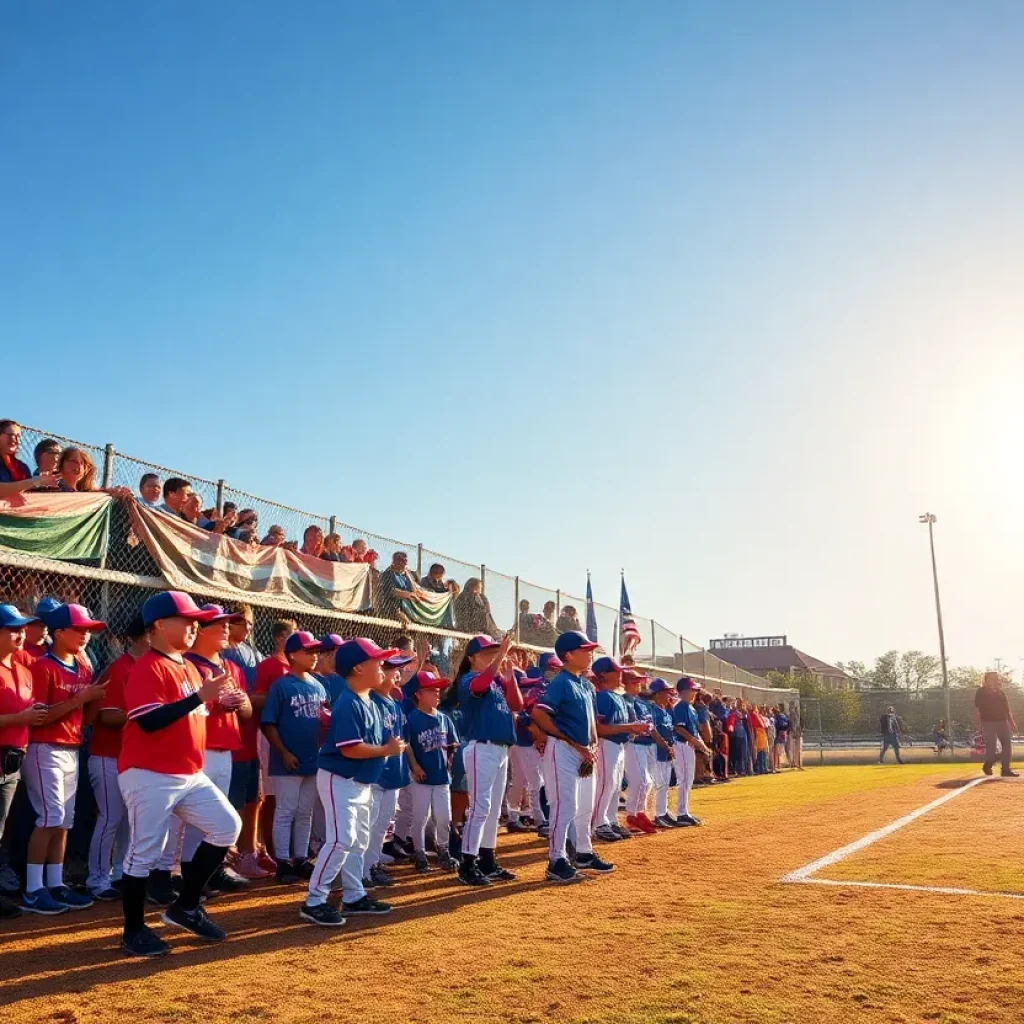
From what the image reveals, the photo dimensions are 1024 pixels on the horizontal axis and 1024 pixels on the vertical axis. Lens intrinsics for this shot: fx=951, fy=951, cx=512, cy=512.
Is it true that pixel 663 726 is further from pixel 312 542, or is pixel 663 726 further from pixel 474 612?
pixel 312 542

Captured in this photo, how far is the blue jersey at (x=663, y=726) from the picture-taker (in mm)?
12297

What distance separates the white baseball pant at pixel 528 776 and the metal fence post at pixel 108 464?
214 inches

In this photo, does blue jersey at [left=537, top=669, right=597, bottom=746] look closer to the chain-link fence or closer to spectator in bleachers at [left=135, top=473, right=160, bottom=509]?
spectator in bleachers at [left=135, top=473, right=160, bottom=509]

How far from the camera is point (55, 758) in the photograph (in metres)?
6.32

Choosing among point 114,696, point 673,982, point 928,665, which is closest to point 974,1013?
point 673,982

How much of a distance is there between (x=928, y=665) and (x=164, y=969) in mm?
96702

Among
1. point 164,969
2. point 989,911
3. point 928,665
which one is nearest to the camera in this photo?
point 164,969

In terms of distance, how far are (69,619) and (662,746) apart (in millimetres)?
7601

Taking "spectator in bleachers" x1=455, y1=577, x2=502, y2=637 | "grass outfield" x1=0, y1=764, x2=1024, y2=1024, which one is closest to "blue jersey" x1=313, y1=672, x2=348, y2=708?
"grass outfield" x1=0, y1=764, x2=1024, y2=1024

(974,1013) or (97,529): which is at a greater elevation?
(97,529)

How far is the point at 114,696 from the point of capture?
695cm

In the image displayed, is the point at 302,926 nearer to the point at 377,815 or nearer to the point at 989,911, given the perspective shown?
the point at 377,815

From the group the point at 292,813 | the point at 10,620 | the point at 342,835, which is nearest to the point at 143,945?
the point at 342,835

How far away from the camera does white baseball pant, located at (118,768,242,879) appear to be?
5070 mm
